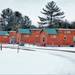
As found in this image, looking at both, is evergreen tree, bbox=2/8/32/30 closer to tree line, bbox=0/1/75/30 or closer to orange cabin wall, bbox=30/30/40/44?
tree line, bbox=0/1/75/30

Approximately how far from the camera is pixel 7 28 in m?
107

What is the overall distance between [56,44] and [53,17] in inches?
1773

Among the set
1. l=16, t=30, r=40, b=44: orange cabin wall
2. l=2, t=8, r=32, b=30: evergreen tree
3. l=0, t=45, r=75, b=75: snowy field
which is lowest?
l=0, t=45, r=75, b=75: snowy field

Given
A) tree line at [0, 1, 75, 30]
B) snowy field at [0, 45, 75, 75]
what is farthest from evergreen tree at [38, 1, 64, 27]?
snowy field at [0, 45, 75, 75]

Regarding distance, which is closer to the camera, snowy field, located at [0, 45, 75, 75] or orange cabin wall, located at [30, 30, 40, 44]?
snowy field, located at [0, 45, 75, 75]

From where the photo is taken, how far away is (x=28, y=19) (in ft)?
378

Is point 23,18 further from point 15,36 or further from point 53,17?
point 15,36

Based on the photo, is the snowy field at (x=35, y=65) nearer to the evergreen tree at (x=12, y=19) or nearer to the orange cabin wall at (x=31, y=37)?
the orange cabin wall at (x=31, y=37)

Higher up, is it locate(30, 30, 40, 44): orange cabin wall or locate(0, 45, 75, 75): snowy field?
locate(30, 30, 40, 44): orange cabin wall

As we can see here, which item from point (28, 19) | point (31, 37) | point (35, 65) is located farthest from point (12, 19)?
point (35, 65)

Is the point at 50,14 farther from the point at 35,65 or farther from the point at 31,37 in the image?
the point at 35,65

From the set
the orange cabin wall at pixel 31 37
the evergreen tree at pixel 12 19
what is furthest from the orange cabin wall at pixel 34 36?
the evergreen tree at pixel 12 19

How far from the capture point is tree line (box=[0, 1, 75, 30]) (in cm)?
9831

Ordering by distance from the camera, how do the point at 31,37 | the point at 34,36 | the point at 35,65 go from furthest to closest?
1. the point at 31,37
2. the point at 34,36
3. the point at 35,65
